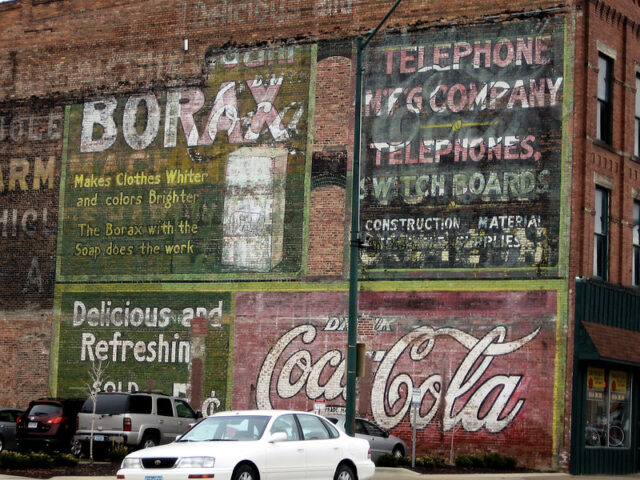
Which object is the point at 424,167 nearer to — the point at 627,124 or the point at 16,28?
the point at 627,124

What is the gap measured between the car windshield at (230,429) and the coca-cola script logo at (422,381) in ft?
43.0

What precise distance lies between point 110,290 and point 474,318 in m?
12.3

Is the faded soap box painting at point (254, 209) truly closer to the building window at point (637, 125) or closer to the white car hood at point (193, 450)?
the building window at point (637, 125)

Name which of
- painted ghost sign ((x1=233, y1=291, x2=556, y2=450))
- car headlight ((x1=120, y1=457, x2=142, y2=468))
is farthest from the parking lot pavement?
car headlight ((x1=120, y1=457, x2=142, y2=468))

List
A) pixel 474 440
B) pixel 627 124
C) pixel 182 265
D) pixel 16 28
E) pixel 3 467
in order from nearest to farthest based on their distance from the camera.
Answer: pixel 3 467
pixel 474 440
pixel 627 124
pixel 182 265
pixel 16 28

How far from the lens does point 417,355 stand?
32.9 m

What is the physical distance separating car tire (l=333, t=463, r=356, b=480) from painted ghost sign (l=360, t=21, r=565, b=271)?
41.0 feet

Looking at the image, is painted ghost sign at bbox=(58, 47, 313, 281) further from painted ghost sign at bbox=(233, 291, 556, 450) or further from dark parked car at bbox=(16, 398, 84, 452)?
dark parked car at bbox=(16, 398, 84, 452)

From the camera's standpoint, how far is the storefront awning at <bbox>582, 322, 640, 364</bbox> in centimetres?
3095

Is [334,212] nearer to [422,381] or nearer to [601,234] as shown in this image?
[422,381]

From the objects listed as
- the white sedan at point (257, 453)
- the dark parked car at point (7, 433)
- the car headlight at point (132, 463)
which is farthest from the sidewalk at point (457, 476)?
the dark parked car at point (7, 433)

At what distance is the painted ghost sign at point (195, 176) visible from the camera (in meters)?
35.8

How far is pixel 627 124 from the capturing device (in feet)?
112

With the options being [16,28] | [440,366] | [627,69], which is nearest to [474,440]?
[440,366]
